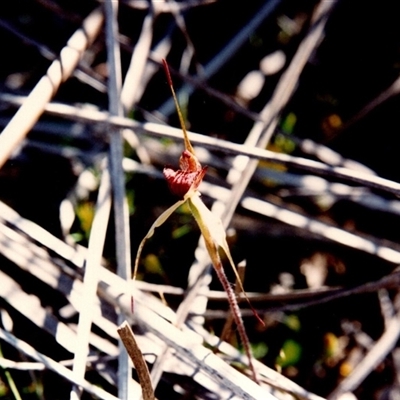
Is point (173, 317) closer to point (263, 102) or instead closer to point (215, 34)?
point (263, 102)

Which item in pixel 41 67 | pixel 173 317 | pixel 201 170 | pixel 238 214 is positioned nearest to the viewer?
pixel 201 170

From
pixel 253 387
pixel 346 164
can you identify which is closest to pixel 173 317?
pixel 253 387

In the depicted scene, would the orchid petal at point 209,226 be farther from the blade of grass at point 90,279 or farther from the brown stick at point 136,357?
the blade of grass at point 90,279

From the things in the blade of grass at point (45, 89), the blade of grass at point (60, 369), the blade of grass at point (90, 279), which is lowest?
the blade of grass at point (60, 369)

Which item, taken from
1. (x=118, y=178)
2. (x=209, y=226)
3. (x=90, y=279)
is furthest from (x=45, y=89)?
(x=209, y=226)

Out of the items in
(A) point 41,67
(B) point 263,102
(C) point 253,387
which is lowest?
(C) point 253,387

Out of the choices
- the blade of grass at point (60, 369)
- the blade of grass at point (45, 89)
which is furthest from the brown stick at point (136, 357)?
the blade of grass at point (45, 89)

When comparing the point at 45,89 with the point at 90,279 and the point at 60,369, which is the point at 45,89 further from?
the point at 60,369

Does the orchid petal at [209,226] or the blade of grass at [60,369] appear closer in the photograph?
the orchid petal at [209,226]

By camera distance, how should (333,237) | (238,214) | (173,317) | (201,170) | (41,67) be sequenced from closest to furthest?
(201,170) < (173,317) < (333,237) < (238,214) < (41,67)

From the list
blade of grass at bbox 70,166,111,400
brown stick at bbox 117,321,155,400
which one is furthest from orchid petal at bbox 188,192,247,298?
blade of grass at bbox 70,166,111,400

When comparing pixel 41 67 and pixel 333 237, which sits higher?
pixel 41 67
